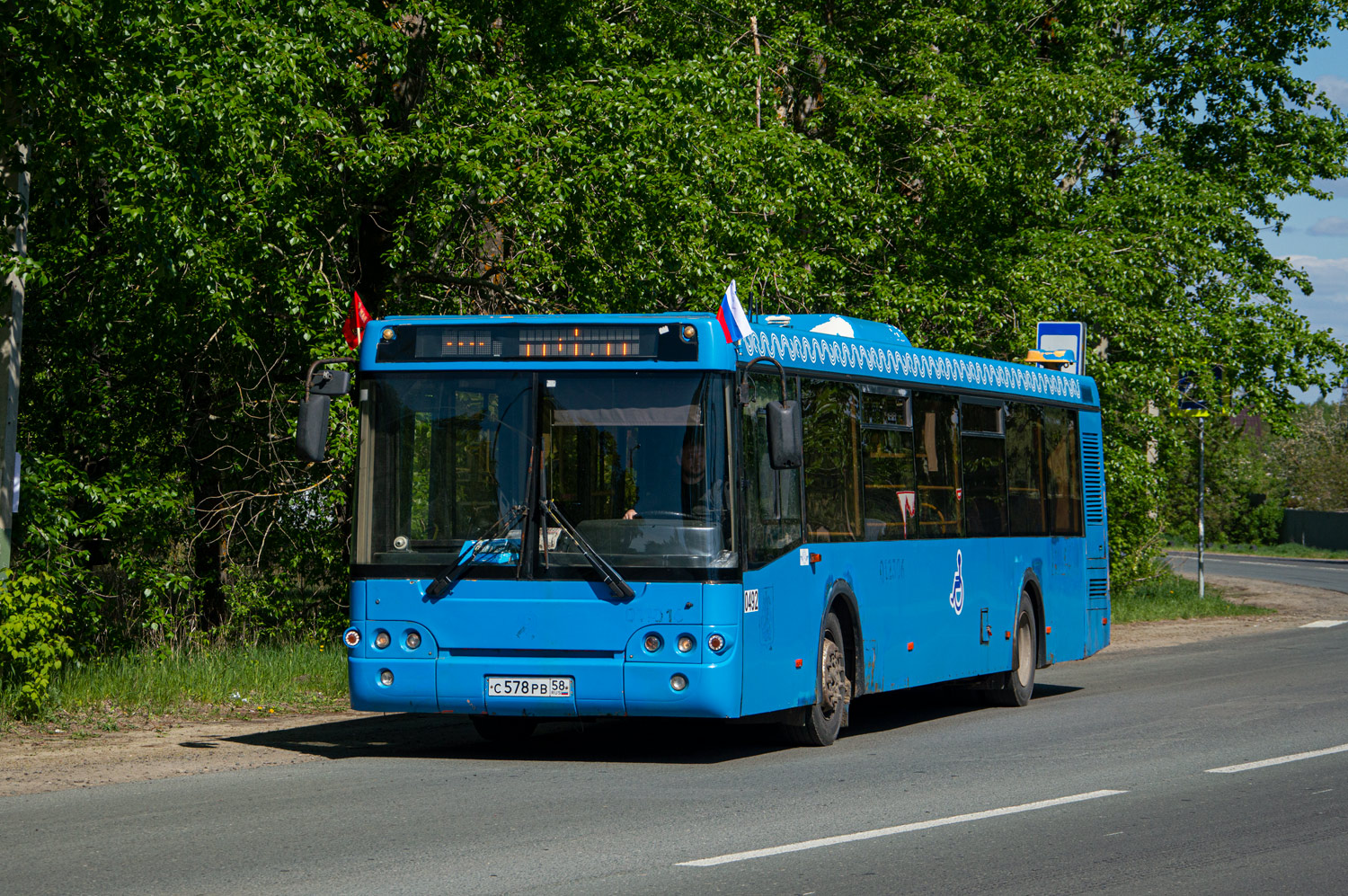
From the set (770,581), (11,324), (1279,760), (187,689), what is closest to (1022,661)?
(1279,760)

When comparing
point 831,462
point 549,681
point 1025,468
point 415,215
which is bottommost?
point 549,681

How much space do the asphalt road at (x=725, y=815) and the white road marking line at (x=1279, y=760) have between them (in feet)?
0.20

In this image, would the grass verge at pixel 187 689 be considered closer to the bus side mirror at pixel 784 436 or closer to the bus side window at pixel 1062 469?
the bus side mirror at pixel 784 436

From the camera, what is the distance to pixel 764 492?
38.1 ft

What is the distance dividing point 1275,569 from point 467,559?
156 feet

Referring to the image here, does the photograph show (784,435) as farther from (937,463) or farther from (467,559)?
(937,463)

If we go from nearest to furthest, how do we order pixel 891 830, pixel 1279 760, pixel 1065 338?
pixel 891 830 < pixel 1279 760 < pixel 1065 338

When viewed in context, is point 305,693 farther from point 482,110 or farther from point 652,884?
point 652,884

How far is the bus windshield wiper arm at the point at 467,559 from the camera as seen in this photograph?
11.3 metres

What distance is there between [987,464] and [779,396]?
4229 millimetres

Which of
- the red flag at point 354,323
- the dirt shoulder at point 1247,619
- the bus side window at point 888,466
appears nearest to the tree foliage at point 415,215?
the red flag at point 354,323

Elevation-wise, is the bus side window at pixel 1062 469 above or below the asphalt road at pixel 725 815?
above

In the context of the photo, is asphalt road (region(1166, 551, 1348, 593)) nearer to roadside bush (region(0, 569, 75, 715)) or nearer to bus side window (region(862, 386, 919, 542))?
bus side window (region(862, 386, 919, 542))

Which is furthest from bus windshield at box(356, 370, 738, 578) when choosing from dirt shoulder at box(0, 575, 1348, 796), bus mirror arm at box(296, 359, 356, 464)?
dirt shoulder at box(0, 575, 1348, 796)
